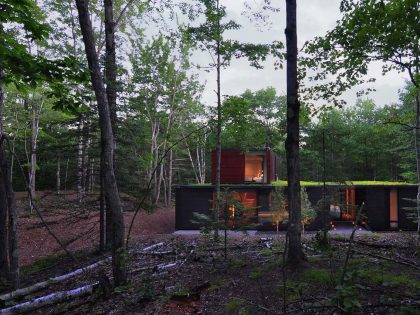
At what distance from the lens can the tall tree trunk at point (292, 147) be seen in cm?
626

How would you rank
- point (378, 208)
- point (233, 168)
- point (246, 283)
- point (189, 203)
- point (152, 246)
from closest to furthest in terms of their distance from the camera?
point (246, 283)
point (152, 246)
point (378, 208)
point (189, 203)
point (233, 168)

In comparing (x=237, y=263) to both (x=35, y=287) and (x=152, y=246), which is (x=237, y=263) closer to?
(x=152, y=246)

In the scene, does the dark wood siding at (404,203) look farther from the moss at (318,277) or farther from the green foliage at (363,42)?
the moss at (318,277)

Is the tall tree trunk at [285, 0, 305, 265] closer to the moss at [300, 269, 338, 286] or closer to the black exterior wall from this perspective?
the moss at [300, 269, 338, 286]

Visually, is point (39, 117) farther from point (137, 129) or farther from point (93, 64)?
point (93, 64)

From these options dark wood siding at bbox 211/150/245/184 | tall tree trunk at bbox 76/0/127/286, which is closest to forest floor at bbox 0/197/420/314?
tall tree trunk at bbox 76/0/127/286

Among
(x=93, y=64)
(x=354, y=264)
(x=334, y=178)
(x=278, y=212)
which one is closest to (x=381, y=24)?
(x=334, y=178)

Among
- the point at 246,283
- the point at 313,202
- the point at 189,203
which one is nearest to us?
the point at 246,283

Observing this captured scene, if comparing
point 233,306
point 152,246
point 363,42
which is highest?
point 363,42

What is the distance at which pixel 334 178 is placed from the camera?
846 cm

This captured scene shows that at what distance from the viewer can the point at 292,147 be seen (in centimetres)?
643

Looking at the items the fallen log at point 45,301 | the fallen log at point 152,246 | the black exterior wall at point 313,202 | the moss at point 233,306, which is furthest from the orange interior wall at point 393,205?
the fallen log at point 45,301

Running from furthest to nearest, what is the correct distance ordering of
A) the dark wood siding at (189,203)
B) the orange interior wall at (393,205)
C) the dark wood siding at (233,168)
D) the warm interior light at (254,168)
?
the warm interior light at (254,168)
the dark wood siding at (233,168)
the dark wood siding at (189,203)
the orange interior wall at (393,205)

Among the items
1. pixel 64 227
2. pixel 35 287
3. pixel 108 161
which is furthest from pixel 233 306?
pixel 64 227
